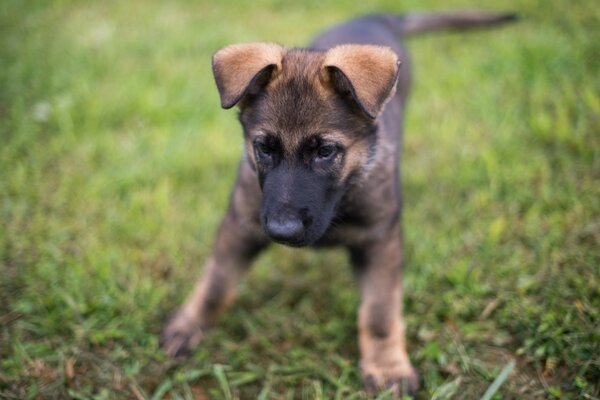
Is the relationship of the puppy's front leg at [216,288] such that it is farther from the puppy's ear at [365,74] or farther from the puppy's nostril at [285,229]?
the puppy's ear at [365,74]

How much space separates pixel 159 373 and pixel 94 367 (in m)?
0.30

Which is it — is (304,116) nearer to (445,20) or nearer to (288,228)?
(288,228)

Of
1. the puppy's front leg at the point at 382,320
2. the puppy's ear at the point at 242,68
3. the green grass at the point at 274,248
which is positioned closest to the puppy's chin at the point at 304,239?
the puppy's front leg at the point at 382,320

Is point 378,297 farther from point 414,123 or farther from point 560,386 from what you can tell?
point 414,123

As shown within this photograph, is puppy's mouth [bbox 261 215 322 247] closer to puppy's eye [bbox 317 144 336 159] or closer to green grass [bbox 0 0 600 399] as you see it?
puppy's eye [bbox 317 144 336 159]

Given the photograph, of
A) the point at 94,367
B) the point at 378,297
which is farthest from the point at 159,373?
the point at 378,297

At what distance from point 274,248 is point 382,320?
3.26 feet

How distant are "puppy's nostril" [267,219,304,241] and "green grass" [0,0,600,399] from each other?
2.58 feet

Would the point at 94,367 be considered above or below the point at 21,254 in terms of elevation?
below

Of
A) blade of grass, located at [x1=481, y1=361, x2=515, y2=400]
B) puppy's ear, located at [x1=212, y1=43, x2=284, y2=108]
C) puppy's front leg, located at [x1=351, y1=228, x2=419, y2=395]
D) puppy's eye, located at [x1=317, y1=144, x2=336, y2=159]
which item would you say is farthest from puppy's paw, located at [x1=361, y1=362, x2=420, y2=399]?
puppy's ear, located at [x1=212, y1=43, x2=284, y2=108]

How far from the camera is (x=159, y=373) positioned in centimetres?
259

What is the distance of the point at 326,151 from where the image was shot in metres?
2.29

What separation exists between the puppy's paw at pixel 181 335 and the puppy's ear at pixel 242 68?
1222 mm

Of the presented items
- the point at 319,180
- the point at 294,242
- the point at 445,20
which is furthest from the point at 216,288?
the point at 445,20
